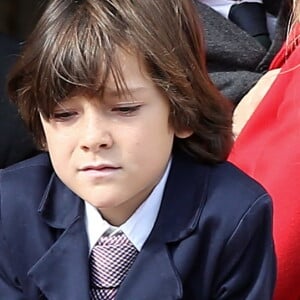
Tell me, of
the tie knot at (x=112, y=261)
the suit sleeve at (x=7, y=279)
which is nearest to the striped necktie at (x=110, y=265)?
the tie knot at (x=112, y=261)

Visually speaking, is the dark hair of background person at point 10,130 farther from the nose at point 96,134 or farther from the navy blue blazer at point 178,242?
the nose at point 96,134

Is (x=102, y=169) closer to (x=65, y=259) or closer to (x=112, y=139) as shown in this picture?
(x=112, y=139)

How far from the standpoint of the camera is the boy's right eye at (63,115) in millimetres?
1163

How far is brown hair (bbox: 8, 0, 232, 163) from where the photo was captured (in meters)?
1.14

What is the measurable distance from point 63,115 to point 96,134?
0.18 feet

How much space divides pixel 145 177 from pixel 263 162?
0.25 metres

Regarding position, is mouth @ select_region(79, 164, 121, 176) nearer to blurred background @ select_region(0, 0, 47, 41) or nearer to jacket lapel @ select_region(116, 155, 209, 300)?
jacket lapel @ select_region(116, 155, 209, 300)

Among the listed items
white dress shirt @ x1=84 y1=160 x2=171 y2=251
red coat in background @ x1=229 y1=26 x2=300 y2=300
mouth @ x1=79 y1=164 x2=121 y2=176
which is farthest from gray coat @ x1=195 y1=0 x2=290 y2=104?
mouth @ x1=79 y1=164 x2=121 y2=176

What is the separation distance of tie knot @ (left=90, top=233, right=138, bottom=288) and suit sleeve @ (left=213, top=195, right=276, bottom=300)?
110 millimetres

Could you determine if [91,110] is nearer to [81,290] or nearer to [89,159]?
[89,159]

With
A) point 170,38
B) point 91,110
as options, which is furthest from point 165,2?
point 91,110

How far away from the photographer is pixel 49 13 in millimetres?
1200

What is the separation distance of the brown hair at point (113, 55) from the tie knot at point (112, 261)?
153 mm

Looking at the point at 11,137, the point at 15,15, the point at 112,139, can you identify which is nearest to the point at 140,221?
the point at 112,139
